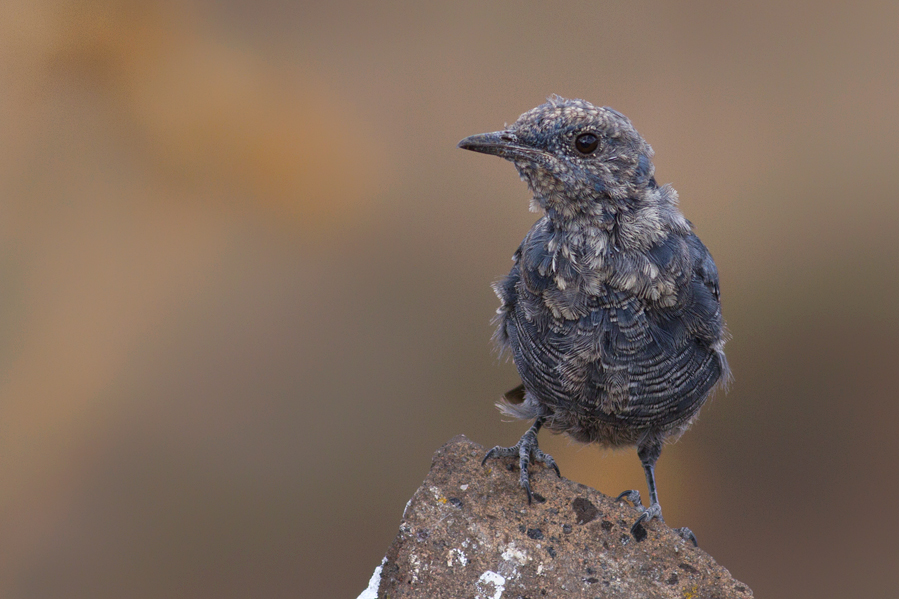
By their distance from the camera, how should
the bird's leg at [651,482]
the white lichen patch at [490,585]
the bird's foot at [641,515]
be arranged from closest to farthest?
the white lichen patch at [490,585]
the bird's foot at [641,515]
the bird's leg at [651,482]

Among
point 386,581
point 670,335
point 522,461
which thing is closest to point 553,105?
point 670,335

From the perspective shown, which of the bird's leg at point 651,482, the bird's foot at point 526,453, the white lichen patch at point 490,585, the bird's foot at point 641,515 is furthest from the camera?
the bird's leg at point 651,482

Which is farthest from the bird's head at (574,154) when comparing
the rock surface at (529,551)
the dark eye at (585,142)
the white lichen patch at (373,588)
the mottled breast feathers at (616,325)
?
the white lichen patch at (373,588)

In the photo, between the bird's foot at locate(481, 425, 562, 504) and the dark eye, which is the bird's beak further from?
the bird's foot at locate(481, 425, 562, 504)

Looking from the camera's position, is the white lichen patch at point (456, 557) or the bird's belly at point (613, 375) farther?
the bird's belly at point (613, 375)

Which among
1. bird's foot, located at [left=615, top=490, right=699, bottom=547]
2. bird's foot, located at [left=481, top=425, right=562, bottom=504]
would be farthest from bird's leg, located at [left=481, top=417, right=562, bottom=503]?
bird's foot, located at [left=615, top=490, right=699, bottom=547]

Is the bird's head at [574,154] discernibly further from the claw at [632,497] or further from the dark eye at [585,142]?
the claw at [632,497]
